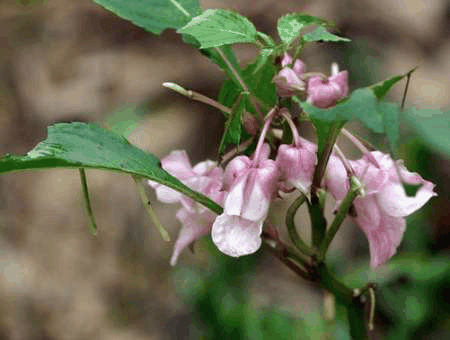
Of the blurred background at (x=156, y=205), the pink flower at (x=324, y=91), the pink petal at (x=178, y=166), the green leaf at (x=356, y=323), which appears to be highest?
the pink flower at (x=324, y=91)

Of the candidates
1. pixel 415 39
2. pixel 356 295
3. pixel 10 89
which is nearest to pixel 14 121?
pixel 10 89

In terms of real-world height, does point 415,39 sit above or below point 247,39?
below

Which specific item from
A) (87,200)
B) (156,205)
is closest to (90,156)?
(87,200)

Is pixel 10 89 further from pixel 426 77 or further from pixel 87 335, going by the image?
pixel 426 77

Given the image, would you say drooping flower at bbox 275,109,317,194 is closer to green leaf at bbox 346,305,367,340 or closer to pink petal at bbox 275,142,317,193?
pink petal at bbox 275,142,317,193

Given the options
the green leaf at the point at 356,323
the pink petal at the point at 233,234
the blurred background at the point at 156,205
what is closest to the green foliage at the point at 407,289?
the blurred background at the point at 156,205

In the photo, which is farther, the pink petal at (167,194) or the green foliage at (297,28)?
the pink petal at (167,194)

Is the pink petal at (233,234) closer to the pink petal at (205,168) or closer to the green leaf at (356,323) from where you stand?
the pink petal at (205,168)
